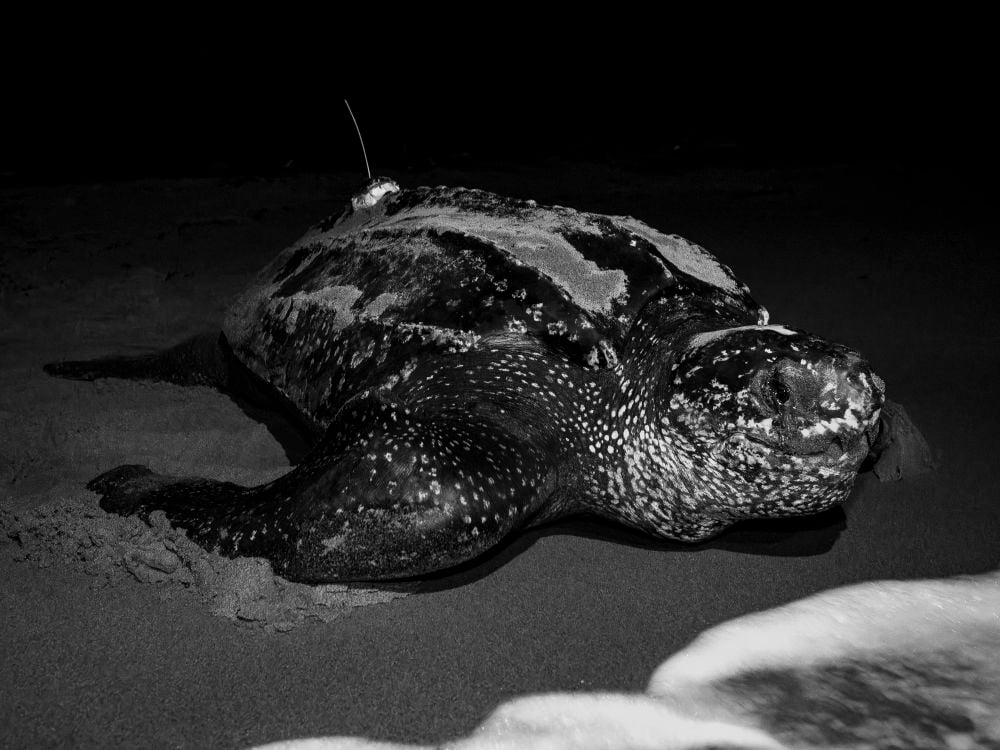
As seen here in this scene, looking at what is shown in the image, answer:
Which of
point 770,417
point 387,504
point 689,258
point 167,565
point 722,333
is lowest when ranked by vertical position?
point 167,565

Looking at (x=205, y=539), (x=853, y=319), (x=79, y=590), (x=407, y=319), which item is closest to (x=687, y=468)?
(x=407, y=319)

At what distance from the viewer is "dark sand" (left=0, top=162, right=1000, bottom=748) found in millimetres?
1347

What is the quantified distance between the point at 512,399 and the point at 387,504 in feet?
1.46

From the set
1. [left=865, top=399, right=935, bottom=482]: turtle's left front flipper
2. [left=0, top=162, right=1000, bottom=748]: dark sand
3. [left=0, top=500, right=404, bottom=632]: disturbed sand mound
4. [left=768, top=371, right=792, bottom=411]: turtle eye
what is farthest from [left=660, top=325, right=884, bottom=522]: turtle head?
[left=0, top=500, right=404, bottom=632]: disturbed sand mound

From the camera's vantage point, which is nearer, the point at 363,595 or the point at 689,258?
the point at 363,595

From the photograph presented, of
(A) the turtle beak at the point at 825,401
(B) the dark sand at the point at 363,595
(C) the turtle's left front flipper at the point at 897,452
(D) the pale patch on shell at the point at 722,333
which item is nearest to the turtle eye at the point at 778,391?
(A) the turtle beak at the point at 825,401

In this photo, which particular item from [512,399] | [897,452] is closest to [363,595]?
[512,399]

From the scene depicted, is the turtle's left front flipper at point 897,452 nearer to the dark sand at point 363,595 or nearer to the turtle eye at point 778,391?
the dark sand at point 363,595

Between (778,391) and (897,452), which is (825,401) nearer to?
(778,391)

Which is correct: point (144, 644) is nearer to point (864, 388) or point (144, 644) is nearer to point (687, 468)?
point (687, 468)

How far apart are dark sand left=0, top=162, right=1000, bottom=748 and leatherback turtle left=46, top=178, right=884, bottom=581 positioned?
13cm

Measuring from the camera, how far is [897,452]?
222 centimetres

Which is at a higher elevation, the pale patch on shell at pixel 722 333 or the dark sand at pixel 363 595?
the pale patch on shell at pixel 722 333

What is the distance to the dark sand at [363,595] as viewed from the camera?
1347 millimetres
